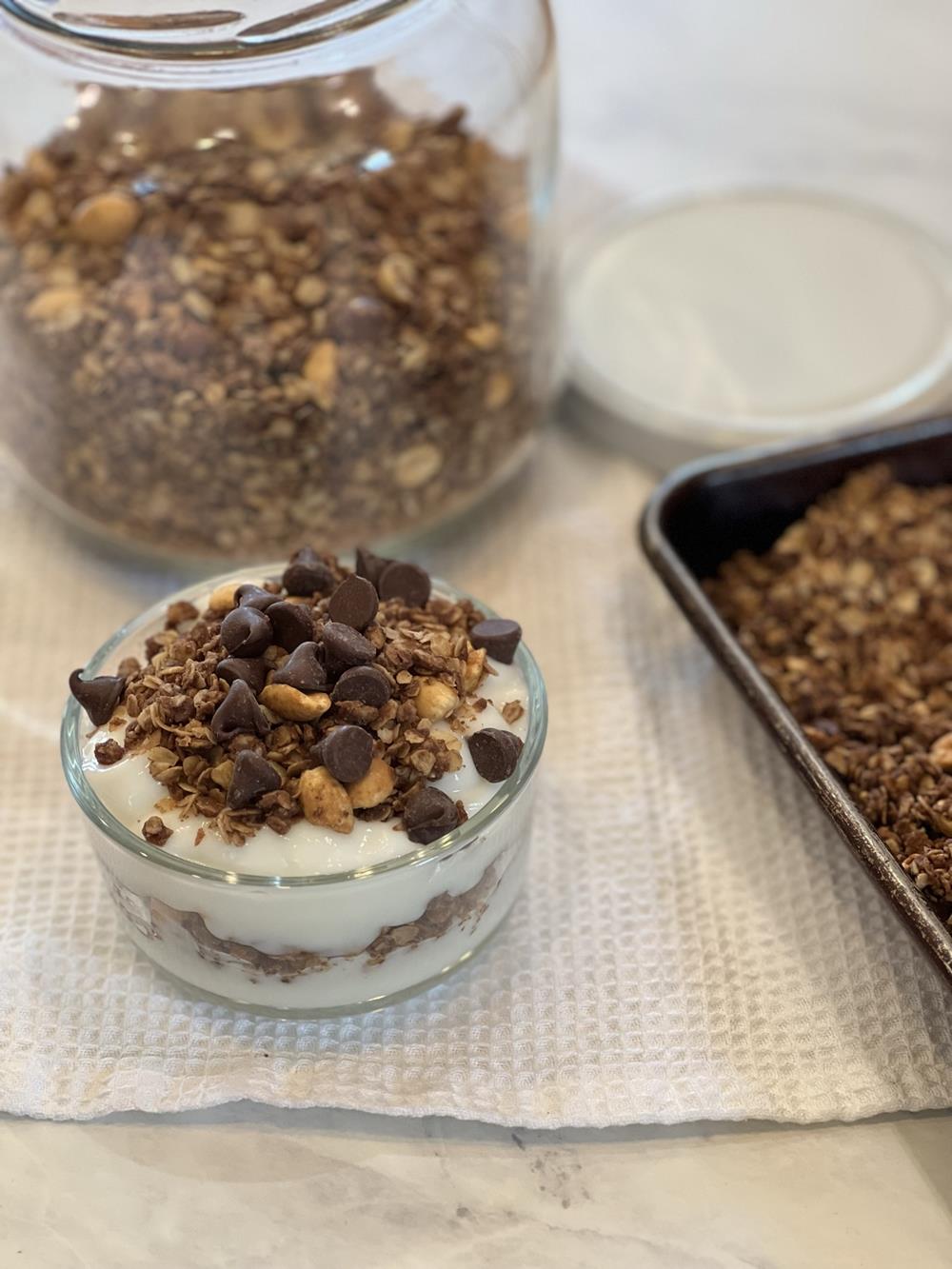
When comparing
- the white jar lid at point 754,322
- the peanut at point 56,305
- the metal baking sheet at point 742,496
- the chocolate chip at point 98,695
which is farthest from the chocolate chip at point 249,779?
the white jar lid at point 754,322

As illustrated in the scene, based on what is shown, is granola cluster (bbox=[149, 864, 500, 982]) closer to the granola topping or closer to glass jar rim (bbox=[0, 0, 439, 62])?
the granola topping

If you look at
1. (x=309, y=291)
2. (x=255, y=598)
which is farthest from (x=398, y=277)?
(x=255, y=598)

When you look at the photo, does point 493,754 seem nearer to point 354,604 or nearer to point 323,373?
point 354,604

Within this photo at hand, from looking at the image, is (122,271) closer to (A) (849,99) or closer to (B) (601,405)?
(B) (601,405)

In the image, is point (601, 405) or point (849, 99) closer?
point (601, 405)

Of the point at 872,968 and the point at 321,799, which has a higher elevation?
the point at 321,799

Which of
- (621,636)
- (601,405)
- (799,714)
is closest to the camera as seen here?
(799,714)

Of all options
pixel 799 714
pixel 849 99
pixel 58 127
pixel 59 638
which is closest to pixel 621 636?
pixel 799 714
